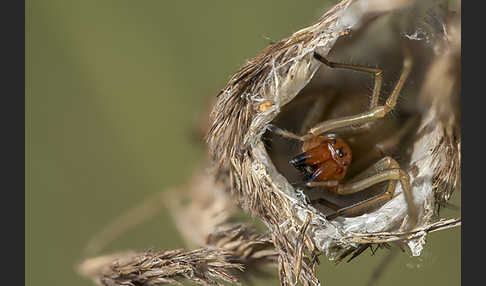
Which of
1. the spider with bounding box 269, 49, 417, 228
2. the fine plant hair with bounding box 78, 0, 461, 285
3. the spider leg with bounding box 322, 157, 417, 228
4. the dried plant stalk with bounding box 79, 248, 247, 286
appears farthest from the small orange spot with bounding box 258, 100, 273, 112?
the dried plant stalk with bounding box 79, 248, 247, 286

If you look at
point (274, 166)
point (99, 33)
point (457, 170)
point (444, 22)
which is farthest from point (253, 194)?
point (99, 33)

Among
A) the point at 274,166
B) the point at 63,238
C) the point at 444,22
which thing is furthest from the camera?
the point at 63,238

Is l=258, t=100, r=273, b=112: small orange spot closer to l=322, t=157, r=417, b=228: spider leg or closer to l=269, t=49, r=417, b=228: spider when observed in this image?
l=269, t=49, r=417, b=228: spider

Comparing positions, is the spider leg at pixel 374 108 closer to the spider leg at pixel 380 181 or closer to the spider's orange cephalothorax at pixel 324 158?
the spider's orange cephalothorax at pixel 324 158

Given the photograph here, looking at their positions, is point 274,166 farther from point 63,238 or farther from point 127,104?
point 63,238

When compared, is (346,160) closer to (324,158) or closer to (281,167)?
(324,158)

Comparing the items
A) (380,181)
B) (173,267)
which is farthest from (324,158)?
(173,267)

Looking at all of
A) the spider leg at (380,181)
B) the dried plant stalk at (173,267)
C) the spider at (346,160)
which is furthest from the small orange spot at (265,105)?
the dried plant stalk at (173,267)
